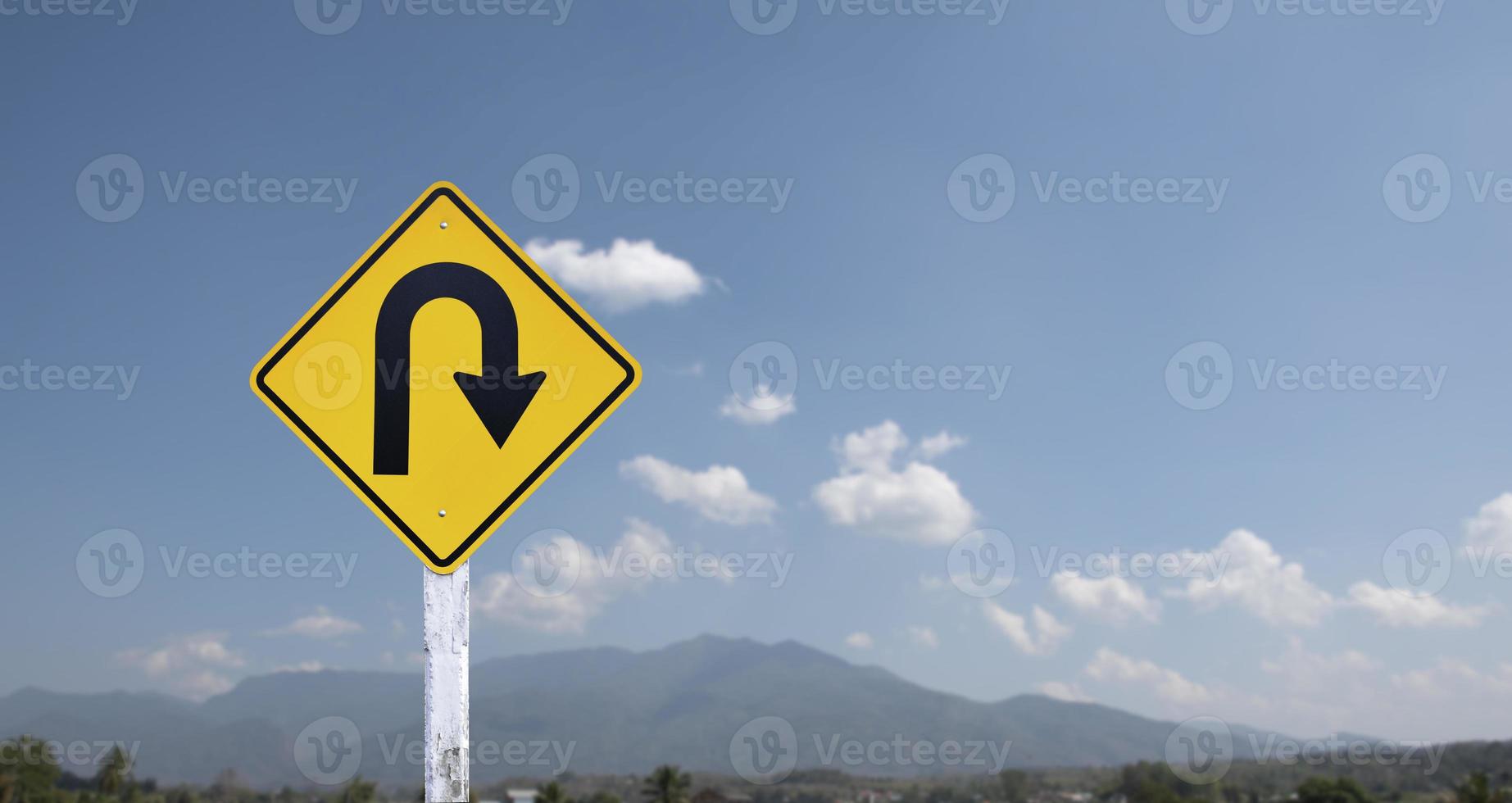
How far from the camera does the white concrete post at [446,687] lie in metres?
3.53

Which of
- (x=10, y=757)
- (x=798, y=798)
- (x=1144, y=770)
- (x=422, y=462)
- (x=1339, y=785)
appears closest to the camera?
(x=422, y=462)

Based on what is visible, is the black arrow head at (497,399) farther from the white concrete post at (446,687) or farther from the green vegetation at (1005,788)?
the green vegetation at (1005,788)

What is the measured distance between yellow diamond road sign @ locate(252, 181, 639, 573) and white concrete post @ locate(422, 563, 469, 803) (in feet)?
0.33

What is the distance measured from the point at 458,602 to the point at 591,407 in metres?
0.88

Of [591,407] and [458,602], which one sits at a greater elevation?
[591,407]

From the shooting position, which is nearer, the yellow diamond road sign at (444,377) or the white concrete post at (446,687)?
the white concrete post at (446,687)

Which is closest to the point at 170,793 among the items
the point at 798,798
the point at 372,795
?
the point at 372,795

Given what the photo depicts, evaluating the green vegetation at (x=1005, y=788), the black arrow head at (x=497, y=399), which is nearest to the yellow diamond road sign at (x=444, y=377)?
the black arrow head at (x=497, y=399)

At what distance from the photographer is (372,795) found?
148 meters

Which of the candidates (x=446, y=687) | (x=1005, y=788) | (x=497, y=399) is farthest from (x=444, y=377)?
(x=1005, y=788)

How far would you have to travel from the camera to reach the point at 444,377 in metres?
3.94

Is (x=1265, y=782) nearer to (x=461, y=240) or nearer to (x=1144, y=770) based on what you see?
(x=1144, y=770)

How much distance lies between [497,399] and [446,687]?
1.07 meters

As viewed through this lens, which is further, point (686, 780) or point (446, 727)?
point (686, 780)
